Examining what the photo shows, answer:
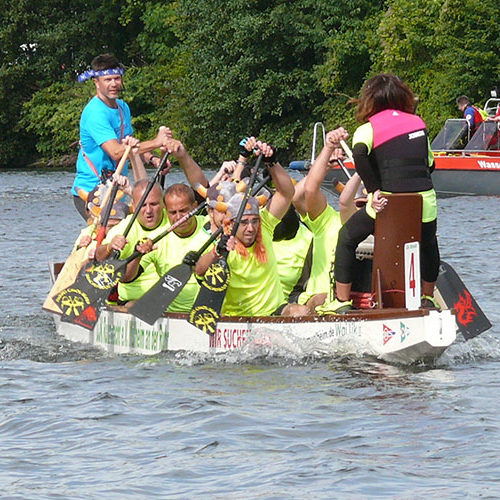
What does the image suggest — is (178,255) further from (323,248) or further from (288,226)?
(323,248)

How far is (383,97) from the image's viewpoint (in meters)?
8.22

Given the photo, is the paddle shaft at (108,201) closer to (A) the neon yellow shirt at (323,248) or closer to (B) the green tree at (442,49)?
(A) the neon yellow shirt at (323,248)

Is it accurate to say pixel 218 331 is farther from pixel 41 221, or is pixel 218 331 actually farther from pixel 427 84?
pixel 427 84

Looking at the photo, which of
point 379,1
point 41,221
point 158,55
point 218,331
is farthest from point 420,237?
point 158,55

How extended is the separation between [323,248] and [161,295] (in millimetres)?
1127

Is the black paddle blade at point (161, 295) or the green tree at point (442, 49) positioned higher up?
the green tree at point (442, 49)

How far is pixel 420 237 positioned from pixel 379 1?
1213 inches

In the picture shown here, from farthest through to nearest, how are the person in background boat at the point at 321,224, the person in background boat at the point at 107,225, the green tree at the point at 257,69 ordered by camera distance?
the green tree at the point at 257,69, the person in background boat at the point at 107,225, the person in background boat at the point at 321,224

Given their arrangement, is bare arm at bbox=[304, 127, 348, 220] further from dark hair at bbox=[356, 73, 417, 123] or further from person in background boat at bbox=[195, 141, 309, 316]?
dark hair at bbox=[356, 73, 417, 123]

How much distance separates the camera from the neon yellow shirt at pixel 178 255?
30.5ft

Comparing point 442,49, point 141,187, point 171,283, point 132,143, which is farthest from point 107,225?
point 442,49

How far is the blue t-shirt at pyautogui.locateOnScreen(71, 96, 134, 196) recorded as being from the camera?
10.4m

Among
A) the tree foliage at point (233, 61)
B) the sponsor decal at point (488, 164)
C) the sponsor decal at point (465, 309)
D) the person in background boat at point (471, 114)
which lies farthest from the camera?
the tree foliage at point (233, 61)

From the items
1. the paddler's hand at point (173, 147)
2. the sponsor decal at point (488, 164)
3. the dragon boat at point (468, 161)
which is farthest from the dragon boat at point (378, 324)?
the sponsor decal at point (488, 164)
